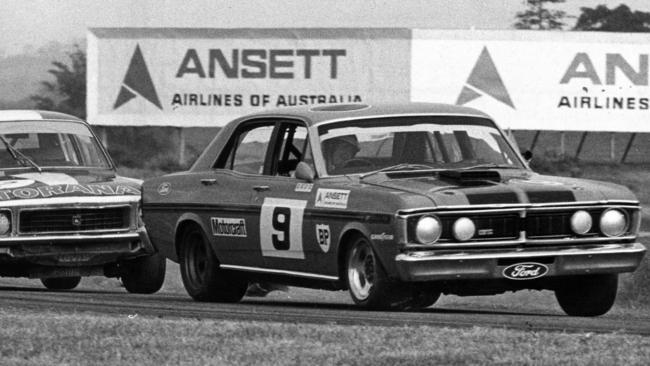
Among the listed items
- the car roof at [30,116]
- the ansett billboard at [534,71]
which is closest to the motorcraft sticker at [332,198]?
the car roof at [30,116]

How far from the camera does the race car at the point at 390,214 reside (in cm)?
1112

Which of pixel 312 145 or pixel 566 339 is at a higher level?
pixel 312 145

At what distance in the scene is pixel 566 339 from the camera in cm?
921

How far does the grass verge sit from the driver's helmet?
241 centimetres

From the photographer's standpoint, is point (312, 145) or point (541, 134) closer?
point (312, 145)

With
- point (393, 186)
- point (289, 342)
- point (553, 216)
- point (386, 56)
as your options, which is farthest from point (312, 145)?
point (386, 56)

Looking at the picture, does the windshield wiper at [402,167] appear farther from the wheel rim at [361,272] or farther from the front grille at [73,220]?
the front grille at [73,220]

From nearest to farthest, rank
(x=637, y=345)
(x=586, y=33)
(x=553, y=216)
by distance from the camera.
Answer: (x=637, y=345) → (x=553, y=216) → (x=586, y=33)

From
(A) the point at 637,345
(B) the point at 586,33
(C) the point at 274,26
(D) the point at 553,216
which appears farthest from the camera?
(C) the point at 274,26

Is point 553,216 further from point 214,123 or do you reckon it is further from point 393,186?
point 214,123

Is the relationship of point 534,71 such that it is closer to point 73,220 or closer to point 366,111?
point 73,220

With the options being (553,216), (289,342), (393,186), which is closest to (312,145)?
(393,186)

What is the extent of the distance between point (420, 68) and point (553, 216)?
20.6 m

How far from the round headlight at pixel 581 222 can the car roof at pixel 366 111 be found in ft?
5.59
